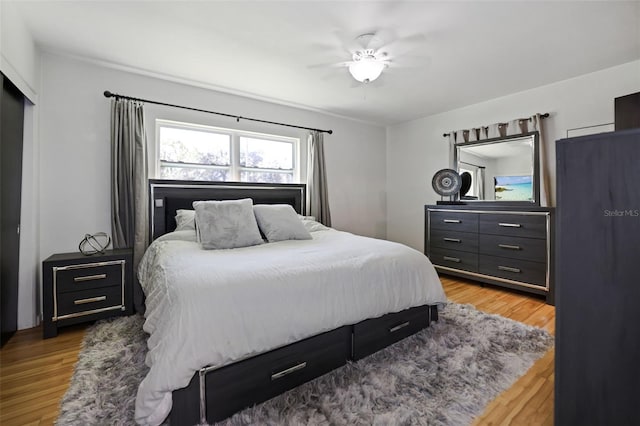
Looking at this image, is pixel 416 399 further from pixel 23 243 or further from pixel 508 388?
pixel 23 243

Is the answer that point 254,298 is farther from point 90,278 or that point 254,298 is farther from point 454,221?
point 454,221

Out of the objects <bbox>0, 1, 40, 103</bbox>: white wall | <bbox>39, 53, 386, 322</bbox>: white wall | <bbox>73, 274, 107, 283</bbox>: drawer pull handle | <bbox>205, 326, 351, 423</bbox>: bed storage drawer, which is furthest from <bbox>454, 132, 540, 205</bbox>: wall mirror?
<bbox>0, 1, 40, 103</bbox>: white wall

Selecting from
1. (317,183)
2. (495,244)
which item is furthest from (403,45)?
(495,244)

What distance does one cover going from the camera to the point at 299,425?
1.35 metres

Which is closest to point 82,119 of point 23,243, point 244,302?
point 23,243

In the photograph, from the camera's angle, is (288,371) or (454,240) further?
(454,240)

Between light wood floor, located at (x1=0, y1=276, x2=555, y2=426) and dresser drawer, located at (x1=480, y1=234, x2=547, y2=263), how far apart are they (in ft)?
2.44

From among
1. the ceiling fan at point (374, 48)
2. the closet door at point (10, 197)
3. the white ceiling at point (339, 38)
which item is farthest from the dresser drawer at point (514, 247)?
the closet door at point (10, 197)

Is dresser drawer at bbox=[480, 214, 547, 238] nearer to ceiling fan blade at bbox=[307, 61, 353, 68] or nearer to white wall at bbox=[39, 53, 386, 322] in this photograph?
ceiling fan blade at bbox=[307, 61, 353, 68]

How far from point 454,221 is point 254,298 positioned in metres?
3.23

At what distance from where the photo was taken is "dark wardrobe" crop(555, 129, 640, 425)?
98cm

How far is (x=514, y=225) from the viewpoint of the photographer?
3262mm

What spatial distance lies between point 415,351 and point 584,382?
1.05 meters

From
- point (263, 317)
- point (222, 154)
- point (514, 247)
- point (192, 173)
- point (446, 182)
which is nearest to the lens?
point (263, 317)
